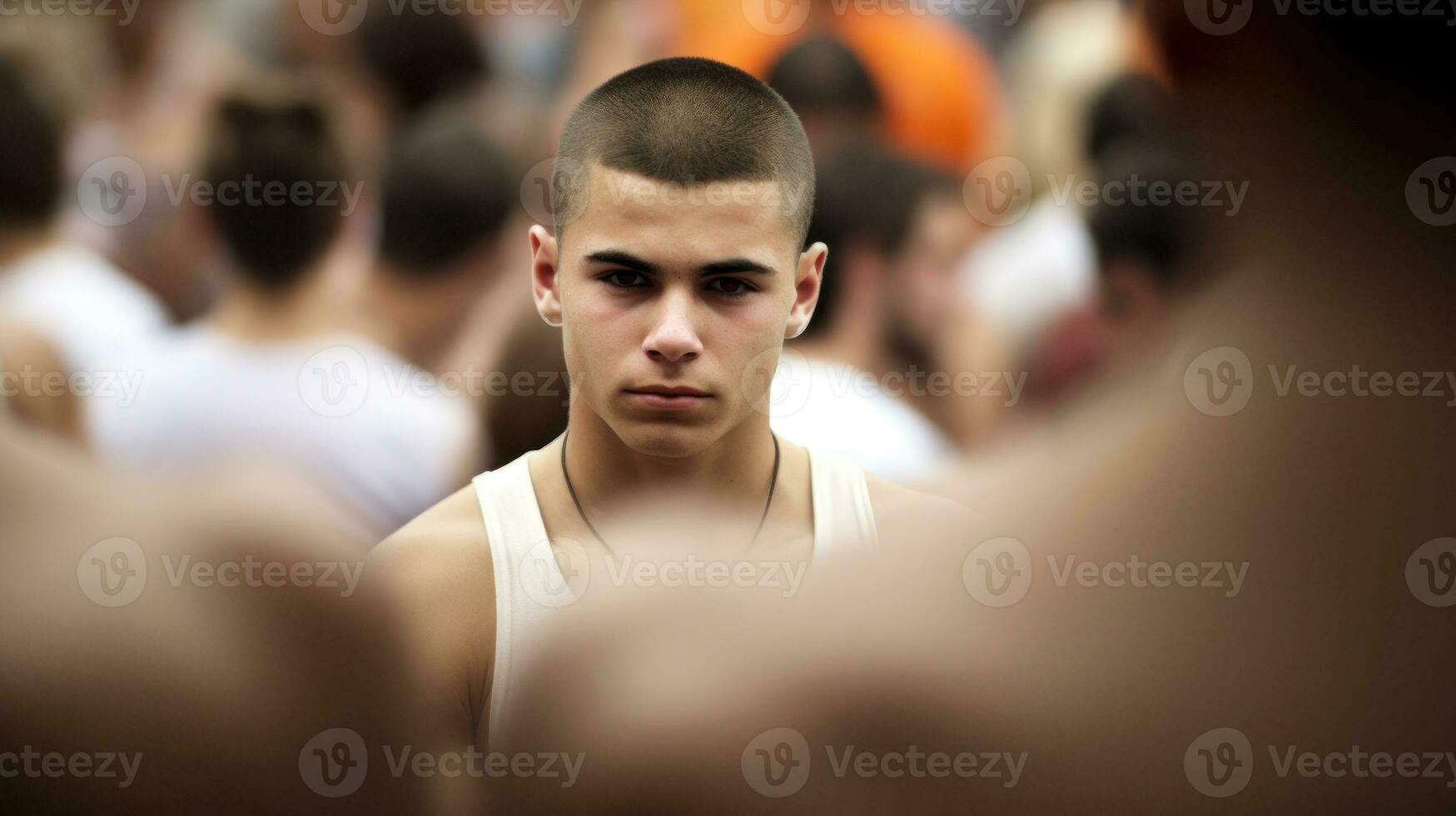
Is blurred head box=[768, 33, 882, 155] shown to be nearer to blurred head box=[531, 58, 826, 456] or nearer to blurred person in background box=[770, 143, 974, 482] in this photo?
blurred person in background box=[770, 143, 974, 482]

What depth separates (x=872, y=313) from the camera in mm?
2203

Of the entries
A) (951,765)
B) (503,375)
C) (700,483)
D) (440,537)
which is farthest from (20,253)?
(951,765)

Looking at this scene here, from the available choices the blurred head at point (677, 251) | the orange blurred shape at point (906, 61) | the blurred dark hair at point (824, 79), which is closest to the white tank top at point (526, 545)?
the blurred head at point (677, 251)

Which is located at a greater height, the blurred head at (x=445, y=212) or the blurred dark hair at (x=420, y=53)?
the blurred dark hair at (x=420, y=53)

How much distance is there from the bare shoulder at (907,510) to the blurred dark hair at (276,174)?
104 cm

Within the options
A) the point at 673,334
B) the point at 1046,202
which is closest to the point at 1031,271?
the point at 1046,202

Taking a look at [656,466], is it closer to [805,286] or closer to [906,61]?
[805,286]

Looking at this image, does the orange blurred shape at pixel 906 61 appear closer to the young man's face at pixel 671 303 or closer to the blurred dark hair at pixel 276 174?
the blurred dark hair at pixel 276 174

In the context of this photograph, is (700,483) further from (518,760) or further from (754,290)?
(518,760)

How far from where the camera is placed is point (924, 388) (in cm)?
219

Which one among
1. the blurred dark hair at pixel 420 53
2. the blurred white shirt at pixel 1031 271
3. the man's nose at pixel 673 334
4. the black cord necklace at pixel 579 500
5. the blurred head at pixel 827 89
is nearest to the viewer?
the man's nose at pixel 673 334

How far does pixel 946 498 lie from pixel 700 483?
1.13 feet

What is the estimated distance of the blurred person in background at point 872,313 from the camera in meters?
2.07

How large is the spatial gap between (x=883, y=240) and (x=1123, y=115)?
27.2 inches
